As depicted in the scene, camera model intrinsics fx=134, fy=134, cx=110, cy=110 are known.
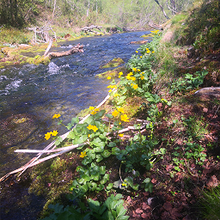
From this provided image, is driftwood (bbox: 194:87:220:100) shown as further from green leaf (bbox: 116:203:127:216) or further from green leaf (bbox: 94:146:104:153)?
green leaf (bbox: 116:203:127:216)

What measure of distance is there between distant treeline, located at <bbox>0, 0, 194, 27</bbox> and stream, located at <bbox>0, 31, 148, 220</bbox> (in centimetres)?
1331

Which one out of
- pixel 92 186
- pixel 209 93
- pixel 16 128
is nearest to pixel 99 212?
pixel 92 186

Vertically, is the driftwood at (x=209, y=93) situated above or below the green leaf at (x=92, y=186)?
above

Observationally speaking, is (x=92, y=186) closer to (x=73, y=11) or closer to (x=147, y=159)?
(x=147, y=159)

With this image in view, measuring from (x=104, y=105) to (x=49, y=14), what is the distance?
34.6 metres

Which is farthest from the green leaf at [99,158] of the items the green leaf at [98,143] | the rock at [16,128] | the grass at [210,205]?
the rock at [16,128]

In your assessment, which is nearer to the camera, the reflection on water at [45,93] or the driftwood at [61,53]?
the reflection on water at [45,93]

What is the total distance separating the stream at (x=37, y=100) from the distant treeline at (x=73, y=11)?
13.3 m

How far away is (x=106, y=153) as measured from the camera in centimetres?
213

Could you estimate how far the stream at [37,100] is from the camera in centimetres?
275

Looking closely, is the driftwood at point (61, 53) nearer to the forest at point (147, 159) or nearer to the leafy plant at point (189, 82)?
the forest at point (147, 159)

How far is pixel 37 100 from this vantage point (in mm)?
5148

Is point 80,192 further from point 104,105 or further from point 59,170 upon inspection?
point 104,105

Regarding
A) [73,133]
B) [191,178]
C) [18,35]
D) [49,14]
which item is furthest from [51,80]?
[49,14]
